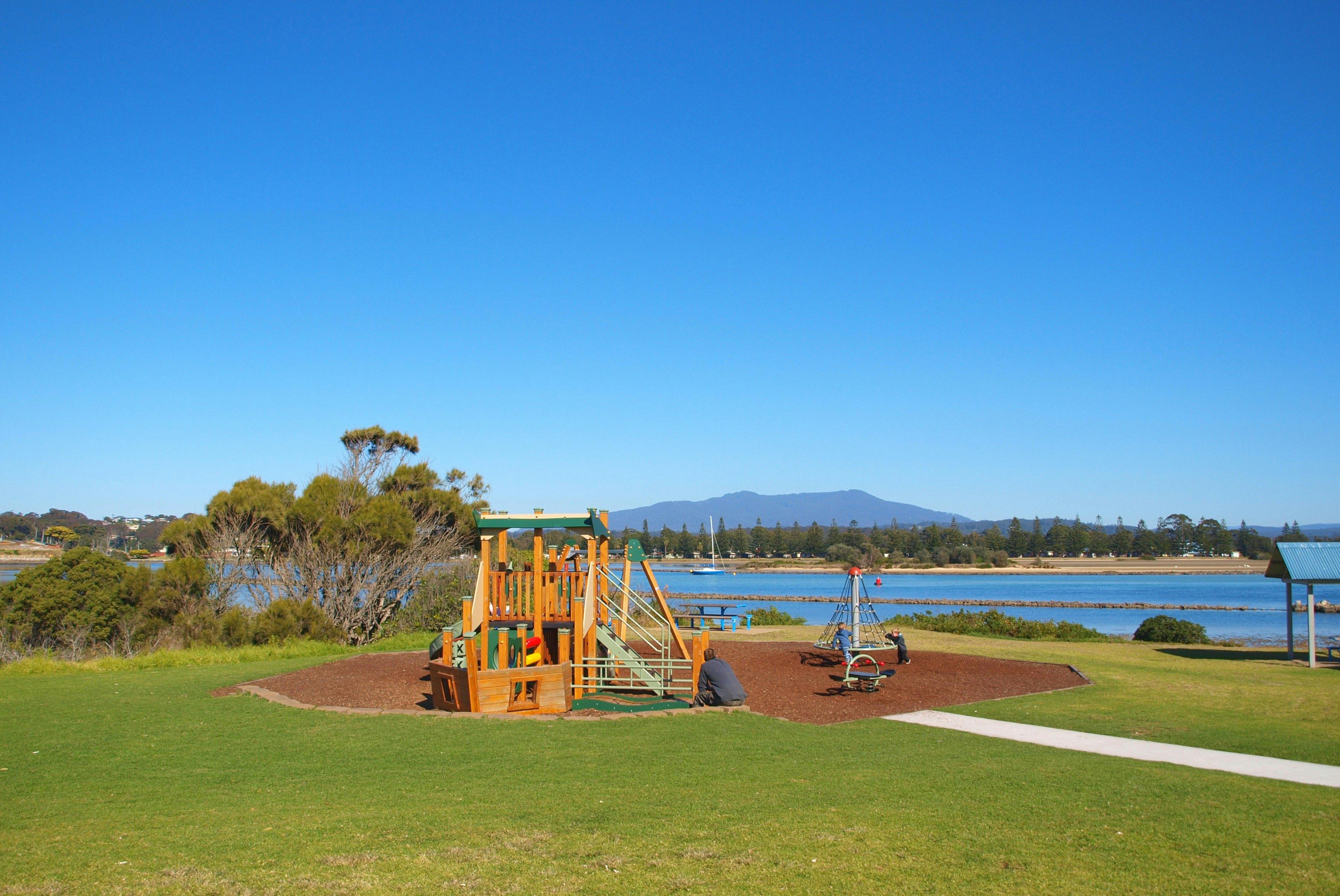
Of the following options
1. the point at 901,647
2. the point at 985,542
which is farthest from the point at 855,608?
the point at 985,542

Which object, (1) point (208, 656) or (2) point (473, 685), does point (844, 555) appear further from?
(2) point (473, 685)

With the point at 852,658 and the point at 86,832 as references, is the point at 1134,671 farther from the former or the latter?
the point at 86,832

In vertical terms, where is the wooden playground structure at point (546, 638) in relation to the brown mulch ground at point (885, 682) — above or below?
above

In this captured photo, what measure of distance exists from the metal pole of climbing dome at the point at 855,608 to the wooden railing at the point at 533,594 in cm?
748

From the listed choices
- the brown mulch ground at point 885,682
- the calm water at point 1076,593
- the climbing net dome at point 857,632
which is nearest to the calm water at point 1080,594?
the calm water at point 1076,593

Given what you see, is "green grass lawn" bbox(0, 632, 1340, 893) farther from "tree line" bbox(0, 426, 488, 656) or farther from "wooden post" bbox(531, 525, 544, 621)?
"tree line" bbox(0, 426, 488, 656)

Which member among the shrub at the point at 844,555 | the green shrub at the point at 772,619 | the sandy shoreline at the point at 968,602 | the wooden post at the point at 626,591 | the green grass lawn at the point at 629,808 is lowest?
the sandy shoreline at the point at 968,602

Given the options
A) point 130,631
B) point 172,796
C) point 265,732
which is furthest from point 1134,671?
point 130,631

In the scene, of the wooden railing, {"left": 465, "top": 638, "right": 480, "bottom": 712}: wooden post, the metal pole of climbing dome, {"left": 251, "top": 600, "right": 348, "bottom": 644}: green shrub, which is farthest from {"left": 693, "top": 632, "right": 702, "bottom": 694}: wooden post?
{"left": 251, "top": 600, "right": 348, "bottom": 644}: green shrub

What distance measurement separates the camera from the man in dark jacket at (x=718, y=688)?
44.3 ft

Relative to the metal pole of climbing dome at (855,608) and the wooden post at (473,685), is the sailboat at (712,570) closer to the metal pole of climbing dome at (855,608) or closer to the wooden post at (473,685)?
the metal pole of climbing dome at (855,608)

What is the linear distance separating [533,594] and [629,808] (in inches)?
330

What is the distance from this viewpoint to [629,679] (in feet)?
45.8

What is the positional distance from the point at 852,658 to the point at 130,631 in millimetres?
20048
